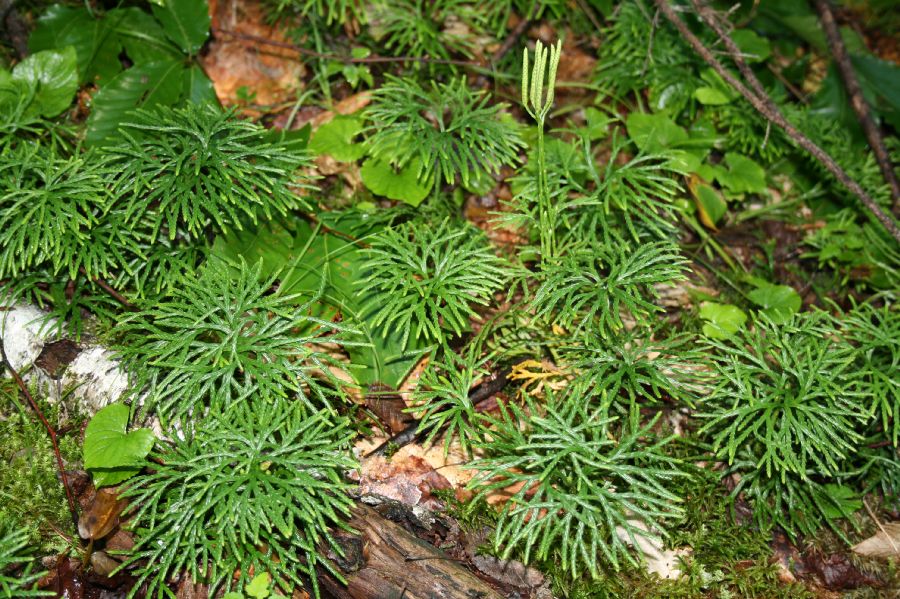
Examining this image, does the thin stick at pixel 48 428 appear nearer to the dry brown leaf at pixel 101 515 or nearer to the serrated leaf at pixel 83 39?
the dry brown leaf at pixel 101 515

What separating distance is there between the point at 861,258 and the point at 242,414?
8.93ft

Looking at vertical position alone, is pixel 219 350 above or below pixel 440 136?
below

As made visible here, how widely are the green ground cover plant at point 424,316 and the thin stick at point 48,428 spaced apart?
3 centimetres

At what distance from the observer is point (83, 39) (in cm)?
312

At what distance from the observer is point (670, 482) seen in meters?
2.45

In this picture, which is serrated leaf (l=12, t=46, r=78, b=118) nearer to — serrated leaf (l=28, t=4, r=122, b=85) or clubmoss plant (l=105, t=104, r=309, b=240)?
serrated leaf (l=28, t=4, r=122, b=85)

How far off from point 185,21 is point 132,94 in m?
0.42

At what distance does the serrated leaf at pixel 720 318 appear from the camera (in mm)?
2762

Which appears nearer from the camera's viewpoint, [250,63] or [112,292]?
[112,292]

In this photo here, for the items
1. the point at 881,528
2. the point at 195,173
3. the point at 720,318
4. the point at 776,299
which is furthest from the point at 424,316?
the point at 881,528

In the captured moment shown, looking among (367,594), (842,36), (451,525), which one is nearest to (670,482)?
(451,525)

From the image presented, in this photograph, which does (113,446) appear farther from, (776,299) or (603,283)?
(776,299)

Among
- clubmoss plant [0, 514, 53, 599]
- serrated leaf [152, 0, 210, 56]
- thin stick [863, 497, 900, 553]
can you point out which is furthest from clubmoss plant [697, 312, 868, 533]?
serrated leaf [152, 0, 210, 56]

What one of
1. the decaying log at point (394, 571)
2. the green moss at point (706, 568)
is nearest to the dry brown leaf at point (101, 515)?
the decaying log at point (394, 571)
